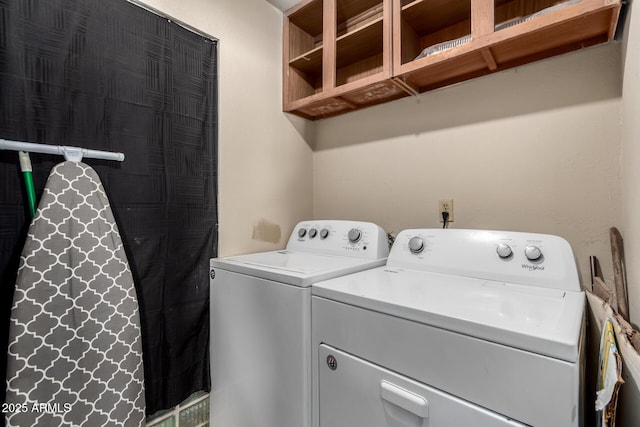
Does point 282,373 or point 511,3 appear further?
point 511,3

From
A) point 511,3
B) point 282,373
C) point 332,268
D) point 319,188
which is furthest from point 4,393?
point 511,3

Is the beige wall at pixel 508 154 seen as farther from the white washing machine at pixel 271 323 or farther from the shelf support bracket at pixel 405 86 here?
the white washing machine at pixel 271 323

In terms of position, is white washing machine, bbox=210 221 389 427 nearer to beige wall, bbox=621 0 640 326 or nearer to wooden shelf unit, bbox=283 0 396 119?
wooden shelf unit, bbox=283 0 396 119

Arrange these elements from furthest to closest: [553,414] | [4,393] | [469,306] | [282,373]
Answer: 1. [282,373]
2. [4,393]
3. [469,306]
4. [553,414]

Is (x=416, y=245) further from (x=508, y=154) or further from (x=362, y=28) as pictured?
(x=362, y=28)

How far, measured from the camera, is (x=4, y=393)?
0.91 meters

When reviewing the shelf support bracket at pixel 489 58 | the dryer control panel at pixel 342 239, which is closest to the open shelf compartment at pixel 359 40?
the shelf support bracket at pixel 489 58

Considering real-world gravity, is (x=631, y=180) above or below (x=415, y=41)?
below

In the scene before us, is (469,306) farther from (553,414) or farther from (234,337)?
(234,337)

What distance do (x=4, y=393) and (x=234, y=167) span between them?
1.14 m

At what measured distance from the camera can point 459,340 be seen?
68cm

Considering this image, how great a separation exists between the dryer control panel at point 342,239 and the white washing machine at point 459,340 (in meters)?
0.23

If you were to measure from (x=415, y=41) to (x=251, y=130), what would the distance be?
0.96m

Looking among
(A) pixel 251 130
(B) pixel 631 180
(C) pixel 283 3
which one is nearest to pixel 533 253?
(B) pixel 631 180
